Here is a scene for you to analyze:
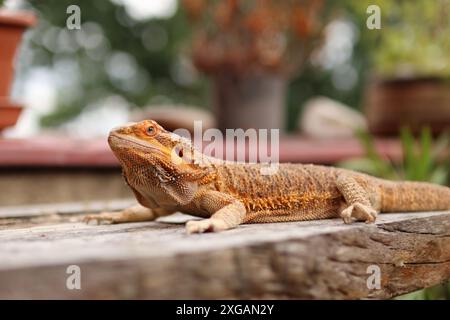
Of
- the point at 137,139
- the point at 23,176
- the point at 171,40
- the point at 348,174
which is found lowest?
the point at 23,176

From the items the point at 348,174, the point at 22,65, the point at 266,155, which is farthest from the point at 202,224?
the point at 22,65

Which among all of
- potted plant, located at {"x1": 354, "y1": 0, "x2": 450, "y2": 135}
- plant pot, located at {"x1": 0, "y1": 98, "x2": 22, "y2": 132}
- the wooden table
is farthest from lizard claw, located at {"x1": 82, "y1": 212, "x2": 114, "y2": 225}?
potted plant, located at {"x1": 354, "y1": 0, "x2": 450, "y2": 135}

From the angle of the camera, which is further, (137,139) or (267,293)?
(137,139)

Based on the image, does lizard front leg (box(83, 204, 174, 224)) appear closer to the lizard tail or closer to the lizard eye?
the lizard eye

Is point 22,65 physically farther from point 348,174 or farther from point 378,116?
point 348,174

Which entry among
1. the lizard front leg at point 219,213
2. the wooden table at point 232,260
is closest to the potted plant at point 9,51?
the wooden table at point 232,260
